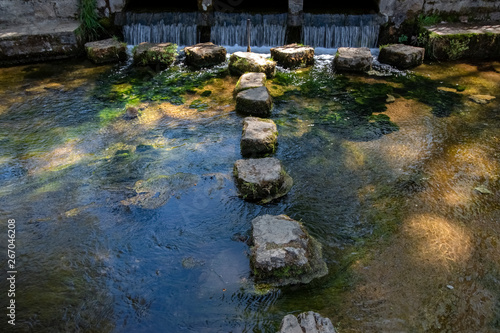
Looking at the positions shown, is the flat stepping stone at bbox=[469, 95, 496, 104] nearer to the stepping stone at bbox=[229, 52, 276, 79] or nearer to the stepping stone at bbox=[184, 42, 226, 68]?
the stepping stone at bbox=[229, 52, 276, 79]

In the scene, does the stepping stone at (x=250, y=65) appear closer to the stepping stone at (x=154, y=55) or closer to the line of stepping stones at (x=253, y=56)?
the line of stepping stones at (x=253, y=56)

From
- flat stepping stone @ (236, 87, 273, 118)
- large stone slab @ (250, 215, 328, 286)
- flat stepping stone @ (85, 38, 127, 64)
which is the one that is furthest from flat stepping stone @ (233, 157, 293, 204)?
flat stepping stone @ (85, 38, 127, 64)

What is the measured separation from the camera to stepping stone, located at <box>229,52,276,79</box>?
26.5 ft

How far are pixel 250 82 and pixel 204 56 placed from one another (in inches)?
80.1

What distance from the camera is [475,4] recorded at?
30.6 ft

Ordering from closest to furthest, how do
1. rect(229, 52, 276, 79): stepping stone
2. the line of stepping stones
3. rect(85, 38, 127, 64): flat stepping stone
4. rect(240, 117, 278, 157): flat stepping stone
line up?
rect(240, 117, 278, 157): flat stepping stone, rect(229, 52, 276, 79): stepping stone, the line of stepping stones, rect(85, 38, 127, 64): flat stepping stone

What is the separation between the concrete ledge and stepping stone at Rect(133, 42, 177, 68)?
178 centimetres

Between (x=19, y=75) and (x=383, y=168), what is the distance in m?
8.16

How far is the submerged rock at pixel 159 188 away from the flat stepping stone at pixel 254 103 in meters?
2.03

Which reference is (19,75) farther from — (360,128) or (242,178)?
(360,128)

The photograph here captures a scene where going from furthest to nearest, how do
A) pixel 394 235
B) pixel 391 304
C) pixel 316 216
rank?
pixel 316 216, pixel 394 235, pixel 391 304

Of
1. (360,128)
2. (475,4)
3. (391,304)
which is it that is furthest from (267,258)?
(475,4)

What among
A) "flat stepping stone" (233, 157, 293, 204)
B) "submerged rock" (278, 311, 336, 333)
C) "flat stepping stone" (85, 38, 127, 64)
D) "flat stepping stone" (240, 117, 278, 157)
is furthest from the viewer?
"flat stepping stone" (85, 38, 127, 64)

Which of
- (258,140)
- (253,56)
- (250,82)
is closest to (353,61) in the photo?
(253,56)
